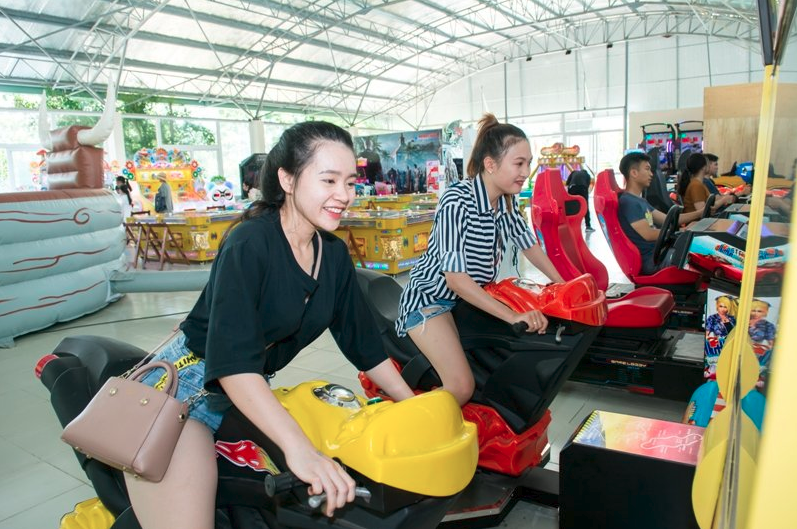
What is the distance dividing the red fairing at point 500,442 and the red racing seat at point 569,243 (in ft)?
4.13

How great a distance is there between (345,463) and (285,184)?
0.69 m

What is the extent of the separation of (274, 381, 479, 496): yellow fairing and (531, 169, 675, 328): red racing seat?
7.70ft

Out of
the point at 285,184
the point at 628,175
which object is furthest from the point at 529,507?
the point at 628,175

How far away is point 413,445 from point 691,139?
1360 cm

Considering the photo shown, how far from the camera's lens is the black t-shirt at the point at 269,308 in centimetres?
125

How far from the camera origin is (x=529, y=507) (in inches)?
90.7

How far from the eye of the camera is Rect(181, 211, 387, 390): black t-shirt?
1.25m

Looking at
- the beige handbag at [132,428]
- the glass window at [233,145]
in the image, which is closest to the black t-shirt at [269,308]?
the beige handbag at [132,428]

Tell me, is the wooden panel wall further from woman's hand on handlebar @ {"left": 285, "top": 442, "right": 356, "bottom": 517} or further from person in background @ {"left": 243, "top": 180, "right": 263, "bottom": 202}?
woman's hand on handlebar @ {"left": 285, "top": 442, "right": 356, "bottom": 517}

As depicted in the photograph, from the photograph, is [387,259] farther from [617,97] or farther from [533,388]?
[617,97]

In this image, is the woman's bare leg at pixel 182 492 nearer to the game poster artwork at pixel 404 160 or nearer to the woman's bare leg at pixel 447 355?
the woman's bare leg at pixel 447 355

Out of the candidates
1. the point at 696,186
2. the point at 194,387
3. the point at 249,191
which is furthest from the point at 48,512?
the point at 249,191

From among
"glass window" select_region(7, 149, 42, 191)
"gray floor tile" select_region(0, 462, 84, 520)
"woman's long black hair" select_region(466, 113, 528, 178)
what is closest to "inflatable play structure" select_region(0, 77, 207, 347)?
"gray floor tile" select_region(0, 462, 84, 520)

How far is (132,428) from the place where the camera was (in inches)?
47.9
